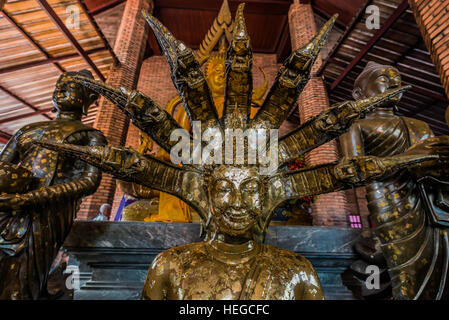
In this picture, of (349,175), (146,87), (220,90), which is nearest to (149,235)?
(349,175)

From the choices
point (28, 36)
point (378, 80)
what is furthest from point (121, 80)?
point (378, 80)

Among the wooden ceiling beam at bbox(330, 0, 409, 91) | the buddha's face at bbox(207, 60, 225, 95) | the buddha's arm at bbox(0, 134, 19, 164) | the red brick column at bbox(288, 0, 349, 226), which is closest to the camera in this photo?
the buddha's arm at bbox(0, 134, 19, 164)

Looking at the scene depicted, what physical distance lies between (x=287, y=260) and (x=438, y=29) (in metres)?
3.29

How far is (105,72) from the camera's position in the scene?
766 cm

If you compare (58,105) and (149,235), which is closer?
(149,235)

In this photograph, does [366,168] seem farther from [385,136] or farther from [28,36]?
[28,36]

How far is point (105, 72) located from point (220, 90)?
628cm

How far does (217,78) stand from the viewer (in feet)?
9.89

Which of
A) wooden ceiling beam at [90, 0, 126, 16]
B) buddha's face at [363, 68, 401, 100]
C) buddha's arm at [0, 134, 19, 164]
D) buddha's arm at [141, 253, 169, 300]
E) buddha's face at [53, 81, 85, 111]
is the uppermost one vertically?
wooden ceiling beam at [90, 0, 126, 16]

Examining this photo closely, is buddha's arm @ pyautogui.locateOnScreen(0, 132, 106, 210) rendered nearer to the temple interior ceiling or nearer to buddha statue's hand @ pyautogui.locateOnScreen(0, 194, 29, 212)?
buddha statue's hand @ pyautogui.locateOnScreen(0, 194, 29, 212)

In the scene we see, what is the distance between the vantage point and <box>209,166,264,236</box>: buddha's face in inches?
34.6

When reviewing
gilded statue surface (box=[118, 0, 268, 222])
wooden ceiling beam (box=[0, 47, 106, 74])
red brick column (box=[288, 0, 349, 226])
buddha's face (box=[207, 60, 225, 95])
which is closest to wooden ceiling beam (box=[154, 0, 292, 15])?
red brick column (box=[288, 0, 349, 226])

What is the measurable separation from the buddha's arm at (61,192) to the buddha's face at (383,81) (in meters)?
2.15
